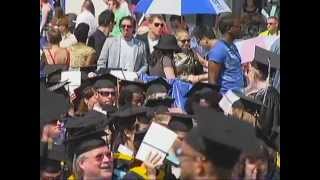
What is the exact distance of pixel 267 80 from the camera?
A: 3.74 meters

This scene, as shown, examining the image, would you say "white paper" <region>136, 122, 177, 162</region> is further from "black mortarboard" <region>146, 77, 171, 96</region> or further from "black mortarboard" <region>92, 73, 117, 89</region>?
"black mortarboard" <region>92, 73, 117, 89</region>

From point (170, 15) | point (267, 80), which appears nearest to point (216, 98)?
point (267, 80)

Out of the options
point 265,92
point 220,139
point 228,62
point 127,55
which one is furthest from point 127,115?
point 265,92

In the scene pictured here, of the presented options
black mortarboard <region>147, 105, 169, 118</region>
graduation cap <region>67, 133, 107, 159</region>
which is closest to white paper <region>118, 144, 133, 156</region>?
graduation cap <region>67, 133, 107, 159</region>

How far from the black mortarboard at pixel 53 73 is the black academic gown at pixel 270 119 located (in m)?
1.51

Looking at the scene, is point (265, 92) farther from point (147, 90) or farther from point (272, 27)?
point (147, 90)

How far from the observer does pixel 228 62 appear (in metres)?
3.74

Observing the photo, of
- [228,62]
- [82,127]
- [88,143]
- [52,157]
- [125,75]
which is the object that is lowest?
[52,157]

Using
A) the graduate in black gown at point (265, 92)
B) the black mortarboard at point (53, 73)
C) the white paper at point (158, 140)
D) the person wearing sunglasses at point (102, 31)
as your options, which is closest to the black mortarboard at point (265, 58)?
the graduate in black gown at point (265, 92)

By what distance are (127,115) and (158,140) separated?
0.95ft

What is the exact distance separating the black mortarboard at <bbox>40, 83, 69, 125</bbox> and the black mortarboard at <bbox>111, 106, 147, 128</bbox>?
37 cm

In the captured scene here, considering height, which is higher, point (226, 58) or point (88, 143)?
point (226, 58)

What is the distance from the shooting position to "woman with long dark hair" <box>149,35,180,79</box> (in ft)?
12.3
